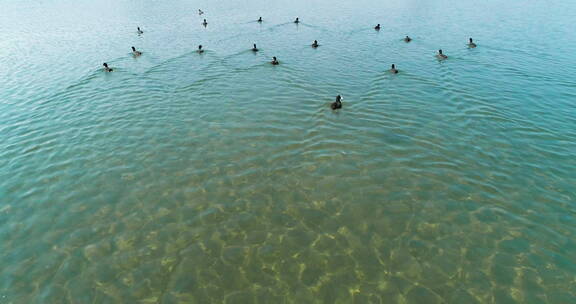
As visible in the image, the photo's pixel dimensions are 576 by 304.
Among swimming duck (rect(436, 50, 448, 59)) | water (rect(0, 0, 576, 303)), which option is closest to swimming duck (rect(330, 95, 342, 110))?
water (rect(0, 0, 576, 303))

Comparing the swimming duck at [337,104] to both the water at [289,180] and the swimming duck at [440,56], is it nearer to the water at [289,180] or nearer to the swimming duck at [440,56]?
the water at [289,180]

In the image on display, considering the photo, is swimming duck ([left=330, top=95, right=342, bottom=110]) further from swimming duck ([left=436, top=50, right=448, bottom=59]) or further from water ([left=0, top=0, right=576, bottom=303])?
swimming duck ([left=436, top=50, right=448, bottom=59])

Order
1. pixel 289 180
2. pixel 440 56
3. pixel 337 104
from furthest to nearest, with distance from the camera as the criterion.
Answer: pixel 440 56 < pixel 337 104 < pixel 289 180

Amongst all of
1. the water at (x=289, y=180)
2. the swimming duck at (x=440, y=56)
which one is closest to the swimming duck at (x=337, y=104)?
the water at (x=289, y=180)

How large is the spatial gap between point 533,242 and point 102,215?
2162cm

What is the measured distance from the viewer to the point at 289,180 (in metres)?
18.6

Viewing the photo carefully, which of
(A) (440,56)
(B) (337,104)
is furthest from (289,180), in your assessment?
(A) (440,56)

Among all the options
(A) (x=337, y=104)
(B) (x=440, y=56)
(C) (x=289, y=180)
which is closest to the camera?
(C) (x=289, y=180)

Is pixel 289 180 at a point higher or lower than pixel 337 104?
lower

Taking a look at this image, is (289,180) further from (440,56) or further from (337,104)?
(440,56)

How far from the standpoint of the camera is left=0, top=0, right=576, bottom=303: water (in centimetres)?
1309

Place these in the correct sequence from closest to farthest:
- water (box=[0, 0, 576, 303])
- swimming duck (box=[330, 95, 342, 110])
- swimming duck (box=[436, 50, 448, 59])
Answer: water (box=[0, 0, 576, 303]) → swimming duck (box=[330, 95, 342, 110]) → swimming duck (box=[436, 50, 448, 59])

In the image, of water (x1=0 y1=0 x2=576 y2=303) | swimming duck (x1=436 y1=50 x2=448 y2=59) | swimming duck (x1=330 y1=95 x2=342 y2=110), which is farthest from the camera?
swimming duck (x1=436 y1=50 x2=448 y2=59)

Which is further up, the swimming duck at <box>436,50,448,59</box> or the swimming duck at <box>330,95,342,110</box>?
the swimming duck at <box>436,50,448,59</box>
